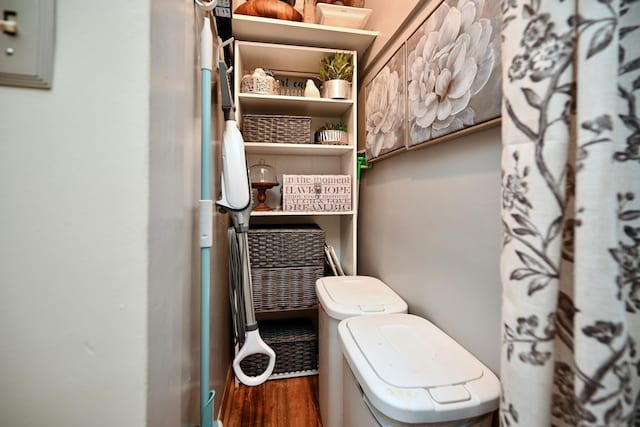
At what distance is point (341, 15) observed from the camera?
132 cm

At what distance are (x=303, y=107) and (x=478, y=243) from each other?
1232 millimetres

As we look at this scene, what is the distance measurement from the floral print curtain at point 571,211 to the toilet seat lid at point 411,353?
Result: 7.4 inches

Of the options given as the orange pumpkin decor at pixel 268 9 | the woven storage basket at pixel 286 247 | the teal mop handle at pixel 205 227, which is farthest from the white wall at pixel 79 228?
the orange pumpkin decor at pixel 268 9

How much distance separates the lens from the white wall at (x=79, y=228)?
0.38m

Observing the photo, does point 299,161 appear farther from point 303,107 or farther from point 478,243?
point 478,243

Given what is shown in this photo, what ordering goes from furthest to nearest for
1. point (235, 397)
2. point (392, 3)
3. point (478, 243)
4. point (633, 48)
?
point (235, 397) → point (392, 3) → point (478, 243) → point (633, 48)

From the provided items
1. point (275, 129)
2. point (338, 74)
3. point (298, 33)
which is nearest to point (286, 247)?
point (275, 129)

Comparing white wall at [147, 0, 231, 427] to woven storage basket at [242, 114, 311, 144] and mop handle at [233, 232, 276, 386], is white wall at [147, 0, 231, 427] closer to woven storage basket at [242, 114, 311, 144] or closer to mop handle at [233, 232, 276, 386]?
mop handle at [233, 232, 276, 386]

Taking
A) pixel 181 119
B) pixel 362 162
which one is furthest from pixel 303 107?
pixel 181 119

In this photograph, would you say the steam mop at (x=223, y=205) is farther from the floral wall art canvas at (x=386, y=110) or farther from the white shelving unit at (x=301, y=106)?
the floral wall art canvas at (x=386, y=110)

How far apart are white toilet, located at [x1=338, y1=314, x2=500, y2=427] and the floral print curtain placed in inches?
5.5

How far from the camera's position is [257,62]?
4.96ft

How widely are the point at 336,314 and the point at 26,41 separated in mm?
975

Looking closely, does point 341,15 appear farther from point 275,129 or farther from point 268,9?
point 275,129
